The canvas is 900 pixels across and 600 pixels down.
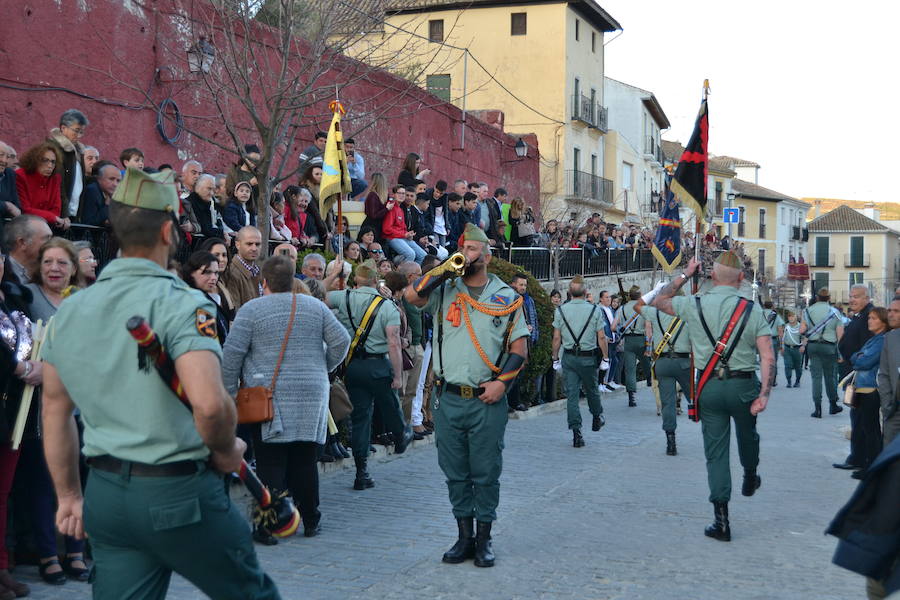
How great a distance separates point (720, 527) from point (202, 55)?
9.11 m

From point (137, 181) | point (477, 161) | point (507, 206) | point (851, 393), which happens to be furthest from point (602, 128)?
point (137, 181)

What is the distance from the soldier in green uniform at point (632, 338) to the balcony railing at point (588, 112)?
24841 mm

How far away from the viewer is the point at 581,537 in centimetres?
730

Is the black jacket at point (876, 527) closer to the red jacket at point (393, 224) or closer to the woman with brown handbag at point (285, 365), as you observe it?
the woman with brown handbag at point (285, 365)

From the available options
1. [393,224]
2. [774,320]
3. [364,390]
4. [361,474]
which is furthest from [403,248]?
[774,320]

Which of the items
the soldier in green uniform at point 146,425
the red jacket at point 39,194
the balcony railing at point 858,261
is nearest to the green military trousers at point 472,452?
the soldier in green uniform at point 146,425

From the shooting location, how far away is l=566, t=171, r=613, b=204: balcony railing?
42031 millimetres

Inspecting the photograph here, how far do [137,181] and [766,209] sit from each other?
79.8m

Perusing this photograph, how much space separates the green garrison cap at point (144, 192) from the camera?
3.40m

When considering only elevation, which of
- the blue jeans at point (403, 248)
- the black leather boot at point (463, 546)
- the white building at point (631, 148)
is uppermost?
the white building at point (631, 148)

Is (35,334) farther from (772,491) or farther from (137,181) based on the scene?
(772,491)

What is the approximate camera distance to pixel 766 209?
258ft

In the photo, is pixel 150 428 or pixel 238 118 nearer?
pixel 150 428

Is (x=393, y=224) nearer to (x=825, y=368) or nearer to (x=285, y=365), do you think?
(x=285, y=365)
